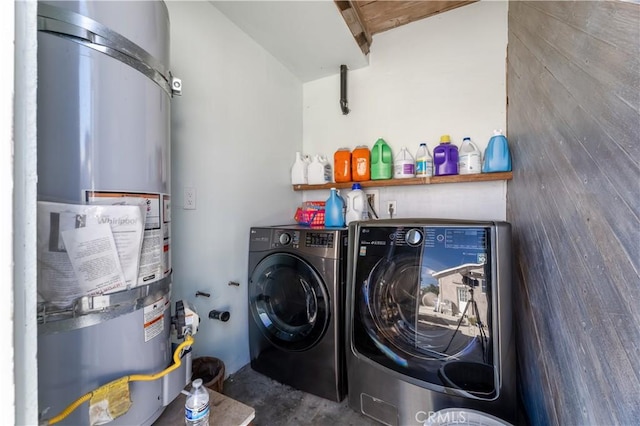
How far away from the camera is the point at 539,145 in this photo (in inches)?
44.0

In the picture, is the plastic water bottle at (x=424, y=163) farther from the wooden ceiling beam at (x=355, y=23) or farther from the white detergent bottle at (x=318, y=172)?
the wooden ceiling beam at (x=355, y=23)

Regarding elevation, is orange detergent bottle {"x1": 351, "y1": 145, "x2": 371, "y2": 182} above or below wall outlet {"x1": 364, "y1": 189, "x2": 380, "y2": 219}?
above

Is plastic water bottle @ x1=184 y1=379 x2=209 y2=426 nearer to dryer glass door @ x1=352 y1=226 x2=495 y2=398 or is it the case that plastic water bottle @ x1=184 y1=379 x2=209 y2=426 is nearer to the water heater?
the water heater

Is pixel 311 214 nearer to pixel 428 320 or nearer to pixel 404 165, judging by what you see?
pixel 404 165

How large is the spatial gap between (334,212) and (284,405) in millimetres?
1215

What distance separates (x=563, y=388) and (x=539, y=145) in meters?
0.93

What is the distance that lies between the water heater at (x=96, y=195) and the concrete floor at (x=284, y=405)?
791 mm

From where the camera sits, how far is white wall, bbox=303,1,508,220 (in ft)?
5.82

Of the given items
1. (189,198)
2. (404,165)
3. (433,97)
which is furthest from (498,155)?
(189,198)

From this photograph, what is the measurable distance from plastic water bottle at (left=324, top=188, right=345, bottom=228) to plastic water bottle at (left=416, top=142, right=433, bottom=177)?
61 cm

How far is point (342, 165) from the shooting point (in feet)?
6.93

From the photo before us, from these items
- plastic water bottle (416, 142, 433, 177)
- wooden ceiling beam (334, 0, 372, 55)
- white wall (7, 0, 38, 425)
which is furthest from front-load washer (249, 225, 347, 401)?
wooden ceiling beam (334, 0, 372, 55)

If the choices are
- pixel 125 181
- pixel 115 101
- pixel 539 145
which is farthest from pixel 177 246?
pixel 539 145

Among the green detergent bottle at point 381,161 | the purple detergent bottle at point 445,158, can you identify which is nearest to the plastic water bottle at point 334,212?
the green detergent bottle at point 381,161
